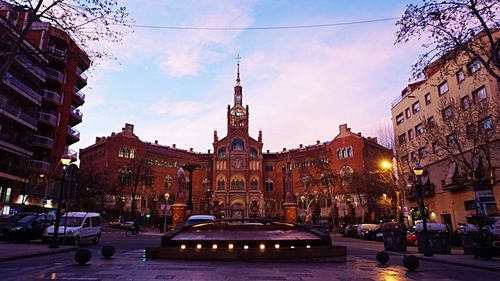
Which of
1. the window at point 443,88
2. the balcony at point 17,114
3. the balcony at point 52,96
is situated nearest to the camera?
the balcony at point 17,114

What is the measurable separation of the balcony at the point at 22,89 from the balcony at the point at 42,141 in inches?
150

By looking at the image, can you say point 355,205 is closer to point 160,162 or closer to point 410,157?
point 410,157

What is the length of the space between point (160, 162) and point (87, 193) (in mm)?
27995

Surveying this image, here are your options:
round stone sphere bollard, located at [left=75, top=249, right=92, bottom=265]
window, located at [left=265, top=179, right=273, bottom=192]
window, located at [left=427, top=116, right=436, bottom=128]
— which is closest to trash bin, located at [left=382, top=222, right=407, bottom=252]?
window, located at [left=427, top=116, right=436, bottom=128]

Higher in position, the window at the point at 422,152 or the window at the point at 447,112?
the window at the point at 447,112

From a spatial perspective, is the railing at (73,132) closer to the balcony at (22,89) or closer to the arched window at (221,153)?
the balcony at (22,89)

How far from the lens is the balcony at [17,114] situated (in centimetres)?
3162

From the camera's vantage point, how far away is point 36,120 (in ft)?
123

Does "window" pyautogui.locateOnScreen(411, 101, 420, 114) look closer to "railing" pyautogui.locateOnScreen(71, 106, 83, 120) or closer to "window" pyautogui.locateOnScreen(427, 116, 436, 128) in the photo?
"window" pyautogui.locateOnScreen(427, 116, 436, 128)

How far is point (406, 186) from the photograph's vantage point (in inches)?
1537

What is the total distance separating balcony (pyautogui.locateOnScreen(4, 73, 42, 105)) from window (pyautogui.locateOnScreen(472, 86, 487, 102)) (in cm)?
4027

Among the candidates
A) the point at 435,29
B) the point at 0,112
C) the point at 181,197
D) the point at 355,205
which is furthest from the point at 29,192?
the point at 355,205

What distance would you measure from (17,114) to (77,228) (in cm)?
2011

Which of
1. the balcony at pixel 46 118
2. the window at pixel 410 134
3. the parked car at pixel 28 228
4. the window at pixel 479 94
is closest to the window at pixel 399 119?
the window at pixel 410 134
